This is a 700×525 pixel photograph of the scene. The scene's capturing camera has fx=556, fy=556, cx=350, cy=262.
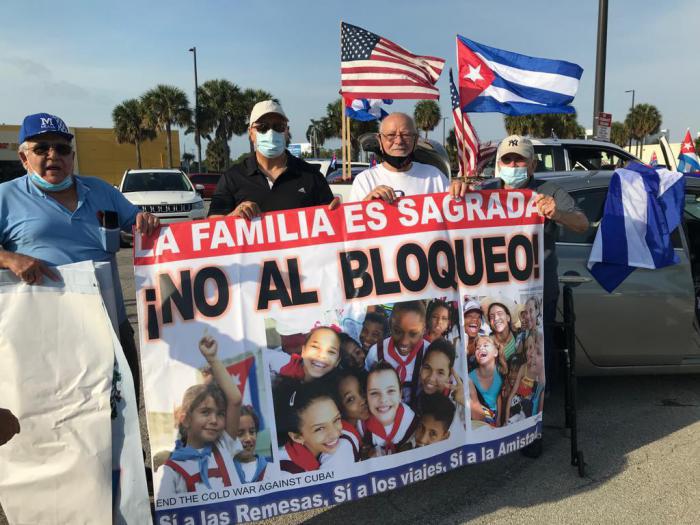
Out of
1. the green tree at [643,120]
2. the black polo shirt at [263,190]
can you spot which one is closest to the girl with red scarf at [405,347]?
the black polo shirt at [263,190]

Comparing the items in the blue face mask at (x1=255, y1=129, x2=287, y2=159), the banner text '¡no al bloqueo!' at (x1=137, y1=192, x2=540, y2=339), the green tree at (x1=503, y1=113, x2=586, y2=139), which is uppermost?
the green tree at (x1=503, y1=113, x2=586, y2=139)

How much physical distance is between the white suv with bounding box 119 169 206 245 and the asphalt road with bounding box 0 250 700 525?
Result: 1006 centimetres

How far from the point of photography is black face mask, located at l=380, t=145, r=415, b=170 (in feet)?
11.0

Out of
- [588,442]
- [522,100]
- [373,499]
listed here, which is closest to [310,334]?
[373,499]

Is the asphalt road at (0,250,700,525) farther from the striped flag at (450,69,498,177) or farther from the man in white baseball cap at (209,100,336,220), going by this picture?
the striped flag at (450,69,498,177)

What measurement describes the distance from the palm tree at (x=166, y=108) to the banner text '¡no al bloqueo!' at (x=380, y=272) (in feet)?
135

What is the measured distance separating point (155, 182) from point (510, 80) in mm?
11031

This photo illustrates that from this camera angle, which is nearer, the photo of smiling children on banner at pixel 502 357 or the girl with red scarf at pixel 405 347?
the girl with red scarf at pixel 405 347

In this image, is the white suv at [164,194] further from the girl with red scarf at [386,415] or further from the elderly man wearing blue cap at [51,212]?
the girl with red scarf at [386,415]

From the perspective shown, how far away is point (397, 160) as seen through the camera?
3.35m

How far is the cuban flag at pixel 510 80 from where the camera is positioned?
423cm

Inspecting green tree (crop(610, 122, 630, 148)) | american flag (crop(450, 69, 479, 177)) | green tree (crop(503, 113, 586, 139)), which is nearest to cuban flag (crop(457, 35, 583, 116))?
american flag (crop(450, 69, 479, 177))

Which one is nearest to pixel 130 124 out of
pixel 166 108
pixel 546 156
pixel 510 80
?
pixel 166 108

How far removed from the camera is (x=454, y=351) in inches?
118
